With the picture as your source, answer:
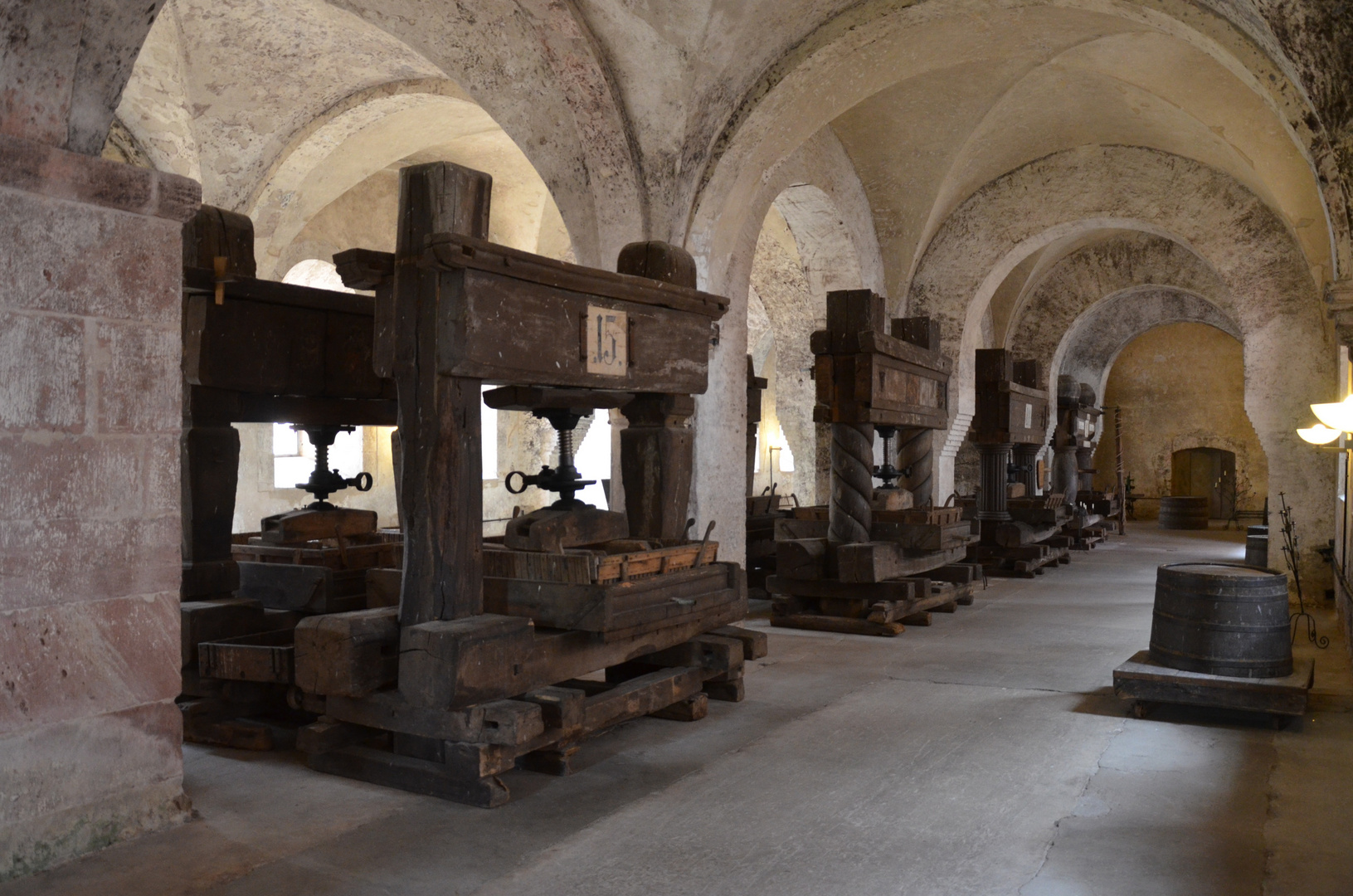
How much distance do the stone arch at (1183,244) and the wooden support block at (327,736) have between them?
30.1 feet

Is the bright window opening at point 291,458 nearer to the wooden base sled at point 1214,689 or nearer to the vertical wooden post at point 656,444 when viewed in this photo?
the vertical wooden post at point 656,444

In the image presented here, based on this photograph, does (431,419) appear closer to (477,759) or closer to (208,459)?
(477,759)

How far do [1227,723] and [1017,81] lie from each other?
7.28 metres

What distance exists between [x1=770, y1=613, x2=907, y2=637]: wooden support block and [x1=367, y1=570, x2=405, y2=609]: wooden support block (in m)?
4.15

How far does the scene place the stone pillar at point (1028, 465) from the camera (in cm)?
1430

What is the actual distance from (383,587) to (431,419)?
3.60ft

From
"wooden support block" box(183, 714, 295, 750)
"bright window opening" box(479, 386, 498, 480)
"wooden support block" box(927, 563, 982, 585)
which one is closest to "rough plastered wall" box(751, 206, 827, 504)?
"bright window opening" box(479, 386, 498, 480)

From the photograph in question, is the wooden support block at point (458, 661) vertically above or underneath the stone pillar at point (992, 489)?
underneath

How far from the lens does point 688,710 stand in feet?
17.2

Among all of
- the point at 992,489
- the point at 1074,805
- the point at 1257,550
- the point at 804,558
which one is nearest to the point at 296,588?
the point at 1074,805

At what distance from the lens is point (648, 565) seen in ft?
15.4

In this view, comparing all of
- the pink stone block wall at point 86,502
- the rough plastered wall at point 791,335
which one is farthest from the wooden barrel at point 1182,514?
the pink stone block wall at point 86,502

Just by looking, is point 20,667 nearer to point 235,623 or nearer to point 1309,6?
point 235,623

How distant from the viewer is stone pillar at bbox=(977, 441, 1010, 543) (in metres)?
12.0
